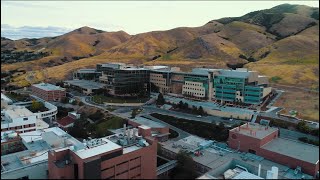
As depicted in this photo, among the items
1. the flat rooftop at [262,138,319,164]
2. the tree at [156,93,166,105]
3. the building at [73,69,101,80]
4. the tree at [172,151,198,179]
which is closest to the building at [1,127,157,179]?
the tree at [172,151,198,179]

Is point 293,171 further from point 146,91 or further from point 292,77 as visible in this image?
point 146,91

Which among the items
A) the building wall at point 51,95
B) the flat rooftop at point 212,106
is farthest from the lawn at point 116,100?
the building wall at point 51,95

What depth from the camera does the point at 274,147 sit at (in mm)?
28828

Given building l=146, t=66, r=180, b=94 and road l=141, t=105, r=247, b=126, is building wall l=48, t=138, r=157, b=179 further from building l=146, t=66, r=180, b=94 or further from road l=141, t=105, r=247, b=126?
building l=146, t=66, r=180, b=94

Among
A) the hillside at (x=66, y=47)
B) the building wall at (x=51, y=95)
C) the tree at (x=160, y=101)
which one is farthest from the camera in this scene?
the hillside at (x=66, y=47)

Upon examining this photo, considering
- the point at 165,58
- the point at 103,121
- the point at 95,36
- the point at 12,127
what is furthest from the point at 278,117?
the point at 95,36

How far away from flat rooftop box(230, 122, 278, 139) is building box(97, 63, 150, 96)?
23.9 meters

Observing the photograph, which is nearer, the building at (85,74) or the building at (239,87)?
the building at (239,87)

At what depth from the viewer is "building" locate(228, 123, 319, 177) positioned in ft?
84.7

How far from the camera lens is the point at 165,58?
270 feet

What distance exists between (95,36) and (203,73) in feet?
303

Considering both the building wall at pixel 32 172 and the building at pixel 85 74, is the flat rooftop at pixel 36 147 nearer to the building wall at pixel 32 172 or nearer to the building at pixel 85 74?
the building wall at pixel 32 172

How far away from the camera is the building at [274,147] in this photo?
2583 centimetres

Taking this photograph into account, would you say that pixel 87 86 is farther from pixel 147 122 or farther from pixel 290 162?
pixel 290 162
